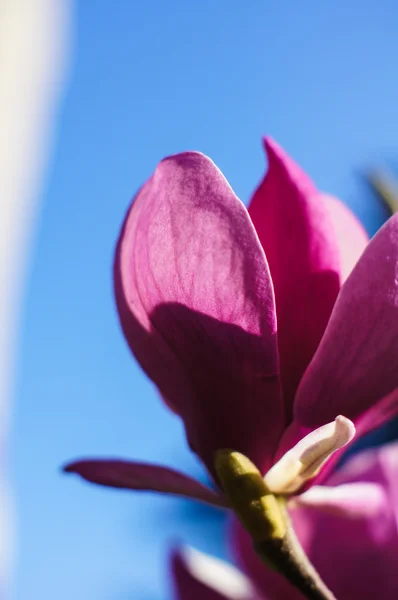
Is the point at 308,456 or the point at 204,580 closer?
the point at 308,456

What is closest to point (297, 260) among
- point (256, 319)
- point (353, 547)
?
point (256, 319)

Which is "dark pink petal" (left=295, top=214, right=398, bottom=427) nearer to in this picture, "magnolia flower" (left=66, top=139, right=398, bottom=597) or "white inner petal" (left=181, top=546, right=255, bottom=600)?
"magnolia flower" (left=66, top=139, right=398, bottom=597)

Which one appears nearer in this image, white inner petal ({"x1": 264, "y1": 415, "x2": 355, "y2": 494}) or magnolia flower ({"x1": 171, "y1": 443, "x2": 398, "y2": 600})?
white inner petal ({"x1": 264, "y1": 415, "x2": 355, "y2": 494})

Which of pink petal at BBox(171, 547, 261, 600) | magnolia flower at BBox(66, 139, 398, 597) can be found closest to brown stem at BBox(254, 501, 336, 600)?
magnolia flower at BBox(66, 139, 398, 597)

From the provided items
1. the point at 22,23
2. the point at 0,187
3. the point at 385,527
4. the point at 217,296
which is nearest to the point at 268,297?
the point at 217,296

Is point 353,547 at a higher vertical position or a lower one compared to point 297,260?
lower

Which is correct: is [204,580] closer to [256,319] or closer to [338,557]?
[338,557]

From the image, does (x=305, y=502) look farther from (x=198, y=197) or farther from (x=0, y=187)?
(x=0, y=187)
